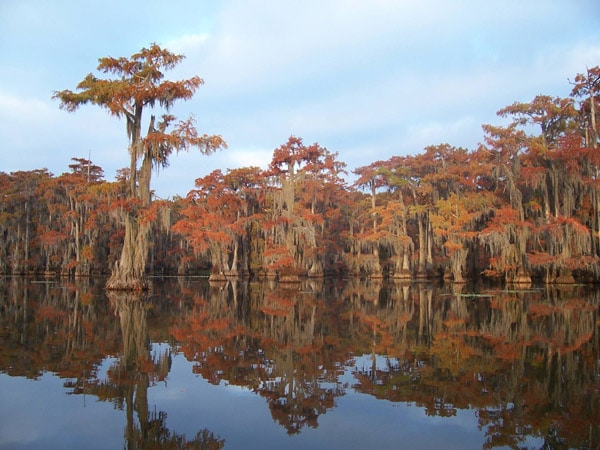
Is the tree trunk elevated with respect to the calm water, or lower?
elevated

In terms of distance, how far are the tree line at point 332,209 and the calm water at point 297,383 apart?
12.2 meters

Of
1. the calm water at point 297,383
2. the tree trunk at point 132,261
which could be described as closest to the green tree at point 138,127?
the tree trunk at point 132,261

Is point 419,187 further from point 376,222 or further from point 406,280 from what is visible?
point 406,280

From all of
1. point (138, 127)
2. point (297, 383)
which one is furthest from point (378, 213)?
point (297, 383)

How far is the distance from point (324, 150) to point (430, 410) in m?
35.0

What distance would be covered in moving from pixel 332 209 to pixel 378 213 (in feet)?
15.9

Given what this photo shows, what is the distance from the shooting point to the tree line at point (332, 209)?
21.1 metres

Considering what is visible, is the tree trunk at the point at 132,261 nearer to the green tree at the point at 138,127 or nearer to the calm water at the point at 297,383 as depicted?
the green tree at the point at 138,127

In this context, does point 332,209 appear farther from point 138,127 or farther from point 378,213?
point 138,127

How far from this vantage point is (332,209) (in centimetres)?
4044

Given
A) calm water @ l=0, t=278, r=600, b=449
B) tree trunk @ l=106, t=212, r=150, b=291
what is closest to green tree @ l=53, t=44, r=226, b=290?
tree trunk @ l=106, t=212, r=150, b=291

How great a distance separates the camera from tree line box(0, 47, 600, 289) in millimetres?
21078

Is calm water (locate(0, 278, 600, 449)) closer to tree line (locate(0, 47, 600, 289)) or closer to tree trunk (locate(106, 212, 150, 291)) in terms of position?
tree trunk (locate(106, 212, 150, 291))

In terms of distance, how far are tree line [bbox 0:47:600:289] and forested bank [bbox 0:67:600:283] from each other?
0.33 feet
